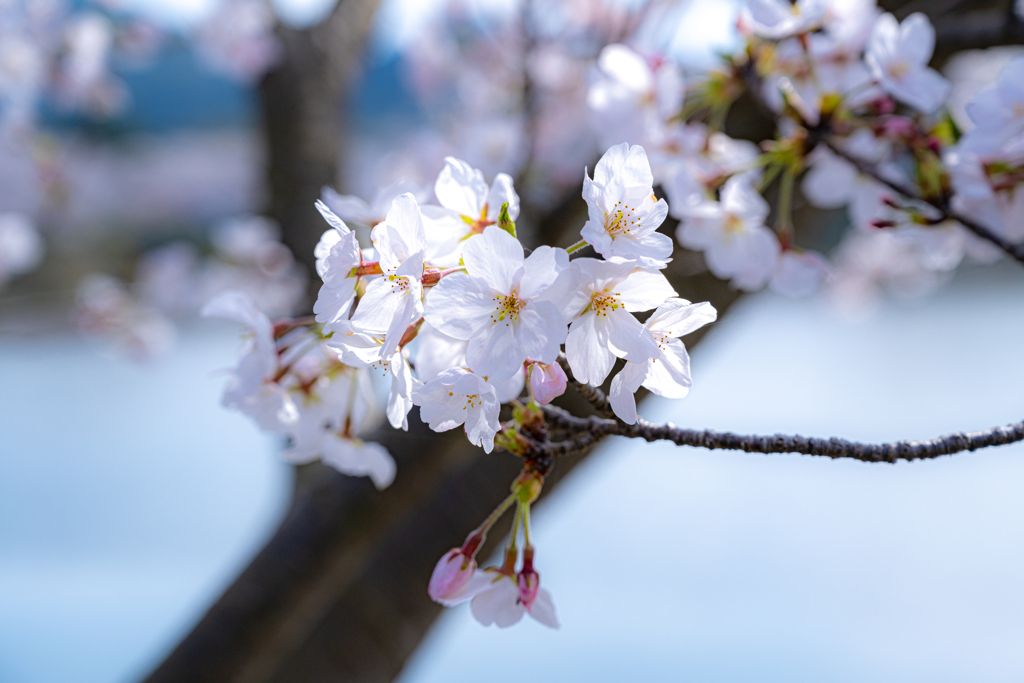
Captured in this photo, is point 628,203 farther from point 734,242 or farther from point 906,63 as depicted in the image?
point 906,63

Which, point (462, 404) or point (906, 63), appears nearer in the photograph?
point (462, 404)

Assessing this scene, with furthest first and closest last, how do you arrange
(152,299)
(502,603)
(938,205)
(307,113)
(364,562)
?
1. (152,299)
2. (307,113)
3. (364,562)
4. (938,205)
5. (502,603)

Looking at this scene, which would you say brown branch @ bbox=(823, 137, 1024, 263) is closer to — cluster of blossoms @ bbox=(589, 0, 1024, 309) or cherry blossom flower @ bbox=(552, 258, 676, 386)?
cluster of blossoms @ bbox=(589, 0, 1024, 309)

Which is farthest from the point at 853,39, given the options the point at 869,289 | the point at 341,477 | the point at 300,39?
the point at 869,289

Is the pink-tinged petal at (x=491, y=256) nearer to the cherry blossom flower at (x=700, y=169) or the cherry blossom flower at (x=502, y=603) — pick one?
the cherry blossom flower at (x=502, y=603)

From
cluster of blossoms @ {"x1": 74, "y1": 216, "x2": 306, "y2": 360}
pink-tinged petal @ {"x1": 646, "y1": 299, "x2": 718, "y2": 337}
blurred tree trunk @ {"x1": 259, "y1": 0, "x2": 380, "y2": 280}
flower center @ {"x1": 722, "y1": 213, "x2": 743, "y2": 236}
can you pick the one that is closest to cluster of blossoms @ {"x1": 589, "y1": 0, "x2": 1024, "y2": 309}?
flower center @ {"x1": 722, "y1": 213, "x2": 743, "y2": 236}

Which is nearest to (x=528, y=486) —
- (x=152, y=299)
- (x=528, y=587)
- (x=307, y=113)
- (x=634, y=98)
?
(x=528, y=587)

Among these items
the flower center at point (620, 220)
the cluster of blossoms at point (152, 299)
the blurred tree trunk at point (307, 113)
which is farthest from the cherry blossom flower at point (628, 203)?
the cluster of blossoms at point (152, 299)
